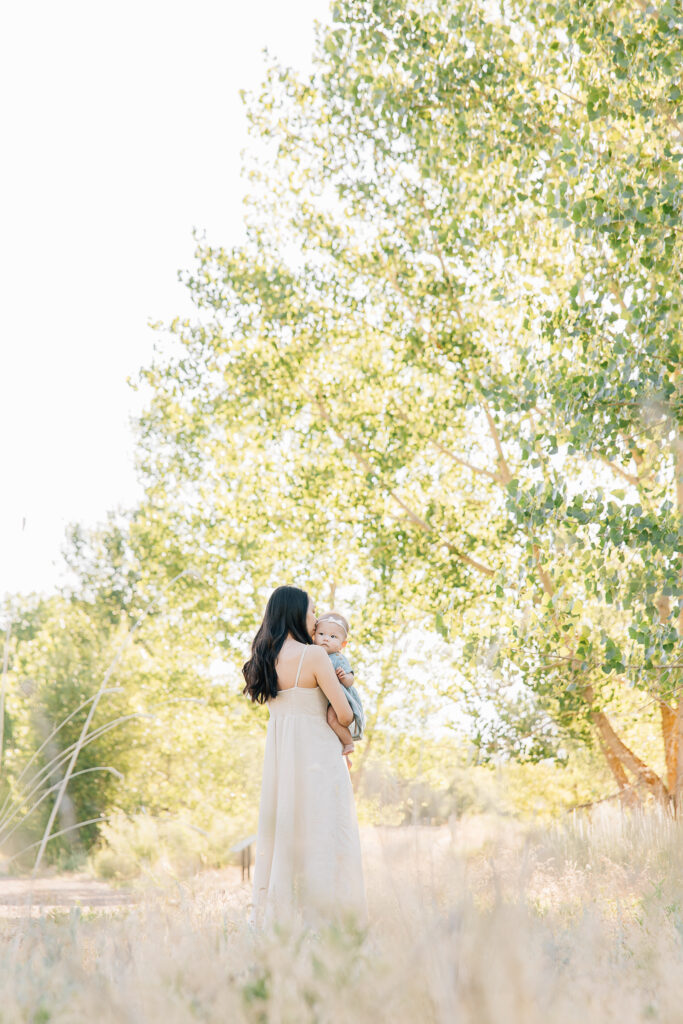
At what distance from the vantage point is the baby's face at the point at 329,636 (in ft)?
16.3

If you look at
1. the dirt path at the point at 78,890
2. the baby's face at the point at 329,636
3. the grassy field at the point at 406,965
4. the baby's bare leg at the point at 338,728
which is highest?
the baby's face at the point at 329,636

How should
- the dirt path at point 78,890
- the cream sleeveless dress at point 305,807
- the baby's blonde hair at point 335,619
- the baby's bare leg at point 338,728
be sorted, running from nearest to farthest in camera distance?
1. the cream sleeveless dress at point 305,807
2. the baby's bare leg at point 338,728
3. the baby's blonde hair at point 335,619
4. the dirt path at point 78,890

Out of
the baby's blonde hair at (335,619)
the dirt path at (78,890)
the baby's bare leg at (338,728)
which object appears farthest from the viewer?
the dirt path at (78,890)

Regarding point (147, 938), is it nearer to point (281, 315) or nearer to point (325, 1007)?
point (325, 1007)

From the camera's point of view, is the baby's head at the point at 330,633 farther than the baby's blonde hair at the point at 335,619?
No

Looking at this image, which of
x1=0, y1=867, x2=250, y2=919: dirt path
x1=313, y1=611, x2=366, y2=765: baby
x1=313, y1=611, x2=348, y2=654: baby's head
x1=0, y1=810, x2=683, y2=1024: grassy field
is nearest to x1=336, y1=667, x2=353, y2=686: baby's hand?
x1=313, y1=611, x2=366, y2=765: baby

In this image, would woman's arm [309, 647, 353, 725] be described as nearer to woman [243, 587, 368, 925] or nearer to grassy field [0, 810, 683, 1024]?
woman [243, 587, 368, 925]

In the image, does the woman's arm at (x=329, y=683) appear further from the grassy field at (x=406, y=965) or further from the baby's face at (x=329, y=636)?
the grassy field at (x=406, y=965)

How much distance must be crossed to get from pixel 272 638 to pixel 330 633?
57cm

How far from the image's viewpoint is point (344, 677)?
4648mm

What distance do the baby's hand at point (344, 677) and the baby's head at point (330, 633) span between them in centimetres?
29

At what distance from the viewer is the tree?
17.7ft

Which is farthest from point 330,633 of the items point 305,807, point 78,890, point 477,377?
point 78,890

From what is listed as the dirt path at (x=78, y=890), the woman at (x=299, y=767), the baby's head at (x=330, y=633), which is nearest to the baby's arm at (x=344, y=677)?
the woman at (x=299, y=767)
